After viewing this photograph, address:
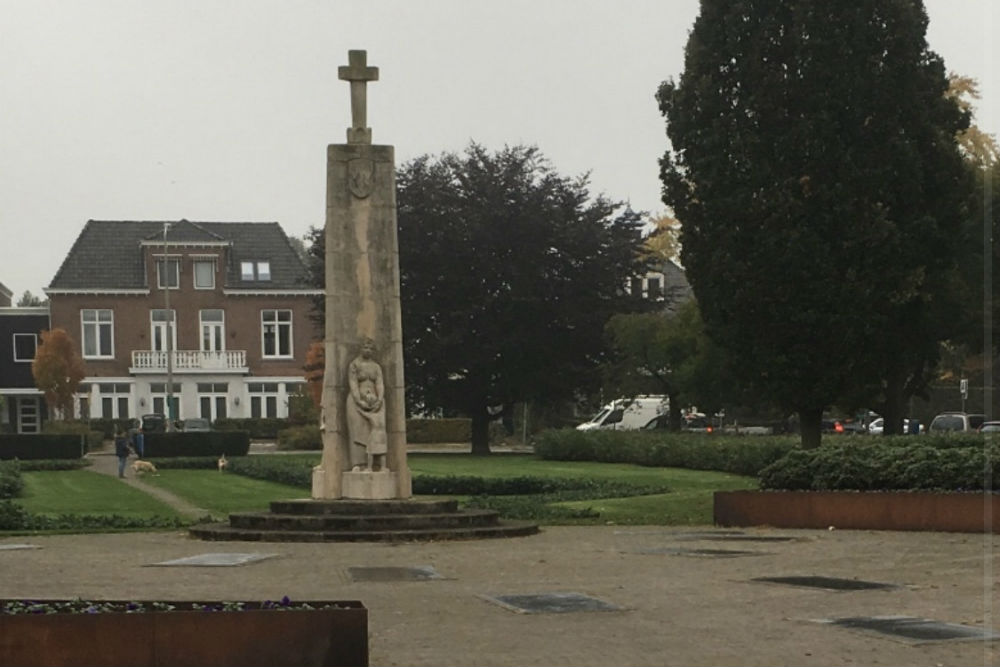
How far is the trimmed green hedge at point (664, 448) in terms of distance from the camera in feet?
138

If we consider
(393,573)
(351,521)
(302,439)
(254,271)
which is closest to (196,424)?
(302,439)

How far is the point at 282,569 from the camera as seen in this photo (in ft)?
56.2

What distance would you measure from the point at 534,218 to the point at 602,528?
121ft

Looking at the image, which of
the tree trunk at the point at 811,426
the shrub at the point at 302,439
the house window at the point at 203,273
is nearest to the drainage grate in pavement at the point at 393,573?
the tree trunk at the point at 811,426

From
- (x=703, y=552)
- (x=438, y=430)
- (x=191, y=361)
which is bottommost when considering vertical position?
(x=703, y=552)

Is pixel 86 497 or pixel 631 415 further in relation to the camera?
pixel 631 415

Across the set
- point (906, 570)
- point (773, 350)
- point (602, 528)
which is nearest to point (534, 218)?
point (773, 350)

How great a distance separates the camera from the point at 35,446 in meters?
56.4

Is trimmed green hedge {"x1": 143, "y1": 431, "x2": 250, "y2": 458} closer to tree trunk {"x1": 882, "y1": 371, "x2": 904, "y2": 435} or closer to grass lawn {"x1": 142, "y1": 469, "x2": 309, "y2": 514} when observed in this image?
grass lawn {"x1": 142, "y1": 469, "x2": 309, "y2": 514}

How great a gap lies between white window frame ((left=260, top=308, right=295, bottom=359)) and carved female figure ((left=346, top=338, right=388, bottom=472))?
60881 millimetres

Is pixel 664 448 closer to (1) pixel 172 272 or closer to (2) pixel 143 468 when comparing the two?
(2) pixel 143 468

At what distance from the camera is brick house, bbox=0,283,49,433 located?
3260 inches

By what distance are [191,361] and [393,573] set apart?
221ft

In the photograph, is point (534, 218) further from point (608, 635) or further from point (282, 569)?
point (608, 635)
